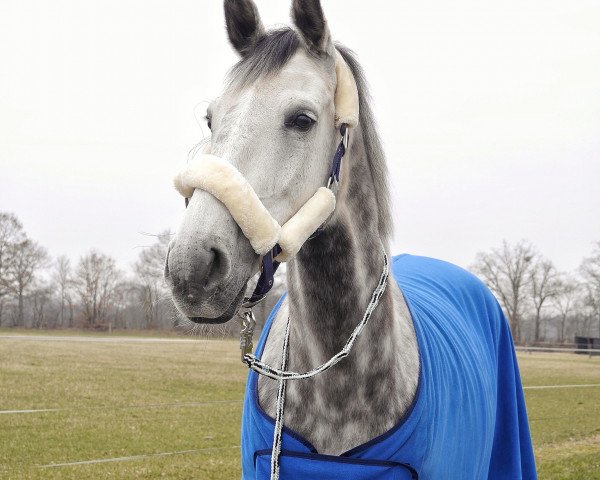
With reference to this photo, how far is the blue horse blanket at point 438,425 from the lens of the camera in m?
2.19

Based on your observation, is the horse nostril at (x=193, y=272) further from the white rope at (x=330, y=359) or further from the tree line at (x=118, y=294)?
the tree line at (x=118, y=294)

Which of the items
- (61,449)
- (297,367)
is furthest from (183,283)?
(61,449)

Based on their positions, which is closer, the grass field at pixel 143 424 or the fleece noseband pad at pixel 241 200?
the fleece noseband pad at pixel 241 200

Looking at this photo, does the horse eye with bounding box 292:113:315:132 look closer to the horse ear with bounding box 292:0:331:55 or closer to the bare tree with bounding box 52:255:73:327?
the horse ear with bounding box 292:0:331:55

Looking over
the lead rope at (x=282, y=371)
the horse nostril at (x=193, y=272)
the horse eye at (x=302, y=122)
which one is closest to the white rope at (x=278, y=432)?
the lead rope at (x=282, y=371)

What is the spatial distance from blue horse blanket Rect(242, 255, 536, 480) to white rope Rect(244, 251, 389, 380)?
87mm

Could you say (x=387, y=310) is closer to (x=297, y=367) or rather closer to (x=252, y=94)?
(x=297, y=367)

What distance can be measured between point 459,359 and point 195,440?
6.81 m

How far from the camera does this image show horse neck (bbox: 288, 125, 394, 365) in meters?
2.28

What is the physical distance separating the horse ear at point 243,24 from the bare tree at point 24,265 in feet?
175

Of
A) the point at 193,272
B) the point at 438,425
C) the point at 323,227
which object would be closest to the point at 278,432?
the point at 438,425

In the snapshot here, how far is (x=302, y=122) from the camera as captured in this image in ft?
6.68

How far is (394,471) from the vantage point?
2.18 meters

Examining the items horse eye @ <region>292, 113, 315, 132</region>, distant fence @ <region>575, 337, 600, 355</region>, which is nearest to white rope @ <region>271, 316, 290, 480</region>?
horse eye @ <region>292, 113, 315, 132</region>
